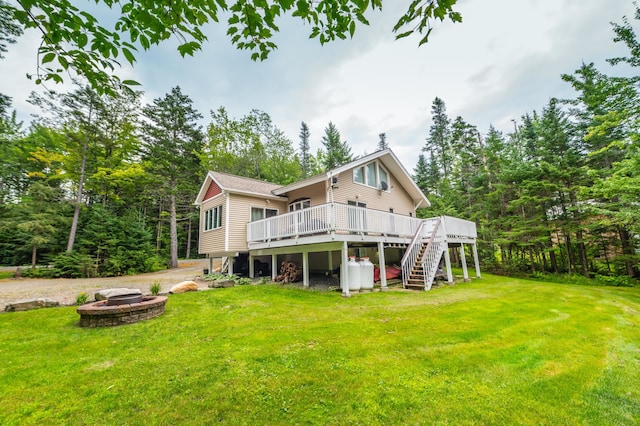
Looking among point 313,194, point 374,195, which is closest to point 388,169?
point 374,195

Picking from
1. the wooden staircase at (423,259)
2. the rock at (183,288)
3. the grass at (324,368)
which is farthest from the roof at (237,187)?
the wooden staircase at (423,259)

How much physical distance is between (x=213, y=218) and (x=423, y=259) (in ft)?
34.9

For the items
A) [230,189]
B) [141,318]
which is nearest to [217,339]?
[141,318]

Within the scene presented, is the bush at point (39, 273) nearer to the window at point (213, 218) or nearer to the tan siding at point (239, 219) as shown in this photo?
the window at point (213, 218)

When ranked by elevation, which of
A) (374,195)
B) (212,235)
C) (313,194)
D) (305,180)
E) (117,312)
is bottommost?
(117,312)

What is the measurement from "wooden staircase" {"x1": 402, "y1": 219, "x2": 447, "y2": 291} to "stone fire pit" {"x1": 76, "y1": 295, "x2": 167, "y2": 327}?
840 centimetres

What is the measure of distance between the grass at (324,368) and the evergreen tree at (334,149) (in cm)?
2721

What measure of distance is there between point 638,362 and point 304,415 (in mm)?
4907

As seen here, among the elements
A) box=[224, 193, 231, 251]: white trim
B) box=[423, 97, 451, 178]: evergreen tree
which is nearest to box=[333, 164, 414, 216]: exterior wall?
box=[224, 193, 231, 251]: white trim

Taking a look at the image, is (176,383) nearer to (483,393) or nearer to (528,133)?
(483,393)

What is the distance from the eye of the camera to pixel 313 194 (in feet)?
41.8

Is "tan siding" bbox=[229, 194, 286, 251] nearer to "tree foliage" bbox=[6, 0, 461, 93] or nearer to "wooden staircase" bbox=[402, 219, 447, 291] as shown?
"wooden staircase" bbox=[402, 219, 447, 291]

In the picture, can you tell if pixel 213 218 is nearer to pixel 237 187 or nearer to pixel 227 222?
pixel 227 222

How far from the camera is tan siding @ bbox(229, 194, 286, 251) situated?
11945 millimetres
